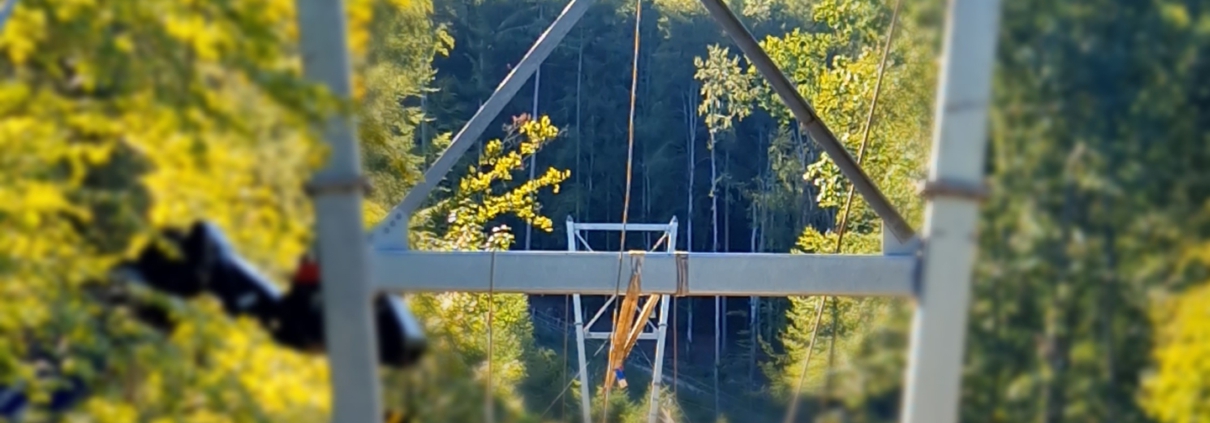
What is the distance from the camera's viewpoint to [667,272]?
172 inches

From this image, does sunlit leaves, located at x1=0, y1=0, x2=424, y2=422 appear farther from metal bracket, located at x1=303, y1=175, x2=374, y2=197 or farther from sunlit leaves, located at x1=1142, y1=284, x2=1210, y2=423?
sunlit leaves, located at x1=1142, y1=284, x2=1210, y2=423

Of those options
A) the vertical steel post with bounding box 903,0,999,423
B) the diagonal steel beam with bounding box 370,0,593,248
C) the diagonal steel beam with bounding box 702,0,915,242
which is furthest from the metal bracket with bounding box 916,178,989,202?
the diagonal steel beam with bounding box 370,0,593,248

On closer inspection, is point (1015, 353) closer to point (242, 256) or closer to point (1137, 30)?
point (1137, 30)

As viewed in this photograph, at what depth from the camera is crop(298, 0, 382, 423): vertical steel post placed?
193cm

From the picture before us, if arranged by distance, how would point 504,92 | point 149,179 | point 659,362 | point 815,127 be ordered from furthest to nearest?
point 659,362
point 504,92
point 815,127
point 149,179

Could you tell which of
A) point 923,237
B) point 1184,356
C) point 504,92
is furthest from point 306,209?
point 504,92

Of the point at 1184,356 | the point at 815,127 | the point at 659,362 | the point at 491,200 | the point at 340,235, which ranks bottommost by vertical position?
the point at 659,362

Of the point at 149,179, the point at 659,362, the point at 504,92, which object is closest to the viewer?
the point at 149,179

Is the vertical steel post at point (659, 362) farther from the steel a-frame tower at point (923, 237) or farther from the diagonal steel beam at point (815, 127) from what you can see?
the steel a-frame tower at point (923, 237)

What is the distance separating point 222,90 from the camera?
75.7 inches

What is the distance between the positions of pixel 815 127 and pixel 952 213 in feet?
7.58

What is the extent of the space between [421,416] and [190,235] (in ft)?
1.41

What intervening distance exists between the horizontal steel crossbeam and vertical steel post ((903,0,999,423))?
1738 mm

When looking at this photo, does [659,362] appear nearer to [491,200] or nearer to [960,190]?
[491,200]
